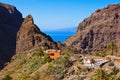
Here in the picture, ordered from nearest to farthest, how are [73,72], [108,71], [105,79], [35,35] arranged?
1. [105,79]
2. [108,71]
3. [73,72]
4. [35,35]

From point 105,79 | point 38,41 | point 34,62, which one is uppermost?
point 38,41

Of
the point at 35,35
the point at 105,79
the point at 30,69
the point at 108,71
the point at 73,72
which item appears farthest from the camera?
the point at 35,35

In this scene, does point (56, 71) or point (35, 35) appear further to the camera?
point (35, 35)

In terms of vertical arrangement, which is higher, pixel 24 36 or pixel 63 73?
pixel 24 36

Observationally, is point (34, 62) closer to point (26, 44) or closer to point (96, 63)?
point (96, 63)

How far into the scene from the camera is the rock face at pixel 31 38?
132m

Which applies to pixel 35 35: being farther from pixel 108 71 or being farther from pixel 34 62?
pixel 108 71

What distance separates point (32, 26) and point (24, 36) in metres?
6.65

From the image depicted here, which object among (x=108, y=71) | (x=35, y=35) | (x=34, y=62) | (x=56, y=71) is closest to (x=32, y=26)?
(x=35, y=35)

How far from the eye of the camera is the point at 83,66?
69.9 metres

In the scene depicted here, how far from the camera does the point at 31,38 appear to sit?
141625 millimetres

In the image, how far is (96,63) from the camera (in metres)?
72.3

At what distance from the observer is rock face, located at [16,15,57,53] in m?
132

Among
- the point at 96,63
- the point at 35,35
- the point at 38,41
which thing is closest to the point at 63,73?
the point at 96,63
